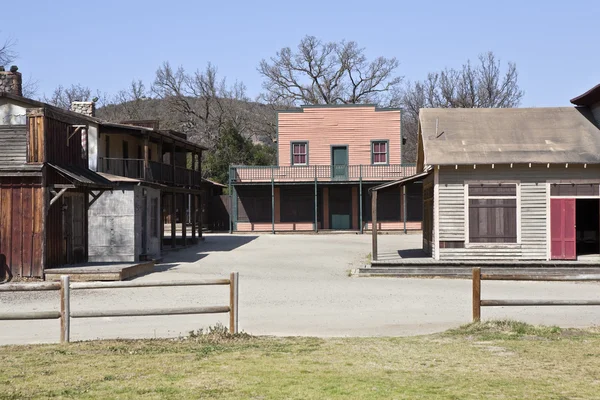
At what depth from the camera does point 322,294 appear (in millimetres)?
16875

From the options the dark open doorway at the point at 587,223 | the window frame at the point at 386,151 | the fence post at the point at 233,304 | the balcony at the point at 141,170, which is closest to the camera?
the fence post at the point at 233,304

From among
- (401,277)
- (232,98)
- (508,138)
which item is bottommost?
(401,277)

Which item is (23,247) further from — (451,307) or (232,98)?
(232,98)

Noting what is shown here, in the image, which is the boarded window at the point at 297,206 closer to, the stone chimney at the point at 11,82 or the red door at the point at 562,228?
the stone chimney at the point at 11,82

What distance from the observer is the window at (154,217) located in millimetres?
25716

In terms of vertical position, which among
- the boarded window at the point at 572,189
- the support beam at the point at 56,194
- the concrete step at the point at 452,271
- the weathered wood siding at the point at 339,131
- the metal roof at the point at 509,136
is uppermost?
the weathered wood siding at the point at 339,131

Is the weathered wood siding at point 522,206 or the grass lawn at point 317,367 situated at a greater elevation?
the weathered wood siding at point 522,206

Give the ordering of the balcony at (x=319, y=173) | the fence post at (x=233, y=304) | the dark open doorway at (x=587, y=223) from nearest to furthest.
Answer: the fence post at (x=233, y=304) < the dark open doorway at (x=587, y=223) < the balcony at (x=319, y=173)

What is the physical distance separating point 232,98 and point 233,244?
1546 inches

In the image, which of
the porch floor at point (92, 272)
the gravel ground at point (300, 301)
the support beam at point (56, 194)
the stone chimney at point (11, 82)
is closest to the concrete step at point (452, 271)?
the gravel ground at point (300, 301)

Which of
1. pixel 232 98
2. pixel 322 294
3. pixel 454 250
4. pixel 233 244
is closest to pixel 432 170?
pixel 454 250

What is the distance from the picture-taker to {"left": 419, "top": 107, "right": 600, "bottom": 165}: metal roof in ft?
72.4

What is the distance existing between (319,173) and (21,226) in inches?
889

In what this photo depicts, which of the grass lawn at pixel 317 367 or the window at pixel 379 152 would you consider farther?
the window at pixel 379 152
